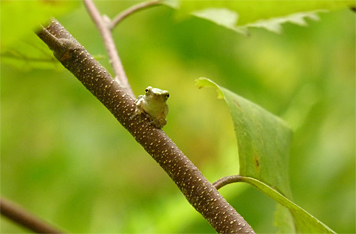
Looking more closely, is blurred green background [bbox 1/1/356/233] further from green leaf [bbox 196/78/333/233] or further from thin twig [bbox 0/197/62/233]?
thin twig [bbox 0/197/62/233]

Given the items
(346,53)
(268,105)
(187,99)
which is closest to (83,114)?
(187,99)

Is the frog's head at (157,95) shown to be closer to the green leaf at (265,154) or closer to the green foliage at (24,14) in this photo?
the green leaf at (265,154)

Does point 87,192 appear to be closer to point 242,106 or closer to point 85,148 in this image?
point 85,148

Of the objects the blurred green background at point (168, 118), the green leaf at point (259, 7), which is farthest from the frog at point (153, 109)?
the blurred green background at point (168, 118)

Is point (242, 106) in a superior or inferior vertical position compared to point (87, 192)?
superior

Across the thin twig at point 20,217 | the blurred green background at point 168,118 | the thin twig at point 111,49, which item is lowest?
the blurred green background at point 168,118
